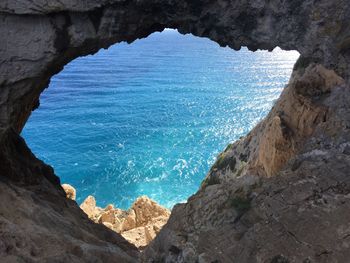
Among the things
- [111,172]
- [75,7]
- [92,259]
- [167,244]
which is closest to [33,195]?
[92,259]

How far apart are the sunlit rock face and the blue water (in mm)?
27541

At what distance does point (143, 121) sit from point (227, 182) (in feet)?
154

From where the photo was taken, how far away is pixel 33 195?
1408cm

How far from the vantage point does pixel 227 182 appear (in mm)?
12992

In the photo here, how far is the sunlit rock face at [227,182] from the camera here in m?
10.2

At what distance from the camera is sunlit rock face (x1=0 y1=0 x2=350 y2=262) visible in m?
10.2

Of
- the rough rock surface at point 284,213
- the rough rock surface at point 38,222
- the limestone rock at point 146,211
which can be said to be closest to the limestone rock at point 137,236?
the limestone rock at point 146,211

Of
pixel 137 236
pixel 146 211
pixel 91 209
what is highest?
pixel 146 211

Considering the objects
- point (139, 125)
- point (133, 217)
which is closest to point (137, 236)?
point (133, 217)

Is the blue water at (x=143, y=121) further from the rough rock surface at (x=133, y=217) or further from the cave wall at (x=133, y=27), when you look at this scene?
the cave wall at (x=133, y=27)

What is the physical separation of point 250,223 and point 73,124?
49606 mm

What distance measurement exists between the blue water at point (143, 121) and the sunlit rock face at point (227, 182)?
27541mm

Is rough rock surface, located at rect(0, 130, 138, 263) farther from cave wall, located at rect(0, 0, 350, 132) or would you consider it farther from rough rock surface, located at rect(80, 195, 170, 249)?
rough rock surface, located at rect(80, 195, 170, 249)

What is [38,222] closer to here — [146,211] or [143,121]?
[146,211]
